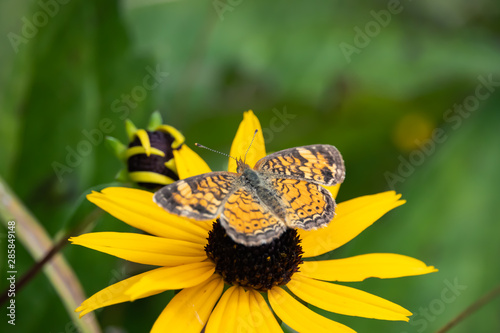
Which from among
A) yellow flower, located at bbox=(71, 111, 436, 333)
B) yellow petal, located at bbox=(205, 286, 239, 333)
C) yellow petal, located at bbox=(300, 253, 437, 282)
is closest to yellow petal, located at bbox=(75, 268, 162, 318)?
yellow flower, located at bbox=(71, 111, 436, 333)

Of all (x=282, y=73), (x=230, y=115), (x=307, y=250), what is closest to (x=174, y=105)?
(x=230, y=115)

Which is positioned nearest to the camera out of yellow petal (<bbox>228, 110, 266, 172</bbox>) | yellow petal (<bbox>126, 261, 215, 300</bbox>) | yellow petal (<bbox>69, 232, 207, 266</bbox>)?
yellow petal (<bbox>126, 261, 215, 300</bbox>)

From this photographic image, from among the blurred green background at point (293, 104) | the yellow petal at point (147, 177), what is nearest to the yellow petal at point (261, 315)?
the yellow petal at point (147, 177)

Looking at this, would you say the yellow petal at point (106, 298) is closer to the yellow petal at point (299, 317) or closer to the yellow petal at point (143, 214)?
the yellow petal at point (143, 214)

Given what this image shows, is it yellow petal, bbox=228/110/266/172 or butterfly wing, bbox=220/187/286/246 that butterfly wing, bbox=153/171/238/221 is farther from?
yellow petal, bbox=228/110/266/172

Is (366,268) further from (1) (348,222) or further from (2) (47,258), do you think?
(2) (47,258)

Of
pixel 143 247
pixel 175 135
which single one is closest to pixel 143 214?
pixel 143 247
